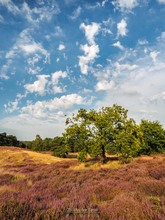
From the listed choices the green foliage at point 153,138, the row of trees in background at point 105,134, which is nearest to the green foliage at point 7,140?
the green foliage at point 153,138

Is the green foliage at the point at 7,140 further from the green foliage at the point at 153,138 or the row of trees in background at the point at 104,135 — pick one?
the row of trees in background at the point at 104,135

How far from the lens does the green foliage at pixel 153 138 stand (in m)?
40.3

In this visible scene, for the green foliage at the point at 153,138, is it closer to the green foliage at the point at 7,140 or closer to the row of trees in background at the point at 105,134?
the row of trees in background at the point at 105,134

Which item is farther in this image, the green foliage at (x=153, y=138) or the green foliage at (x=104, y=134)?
the green foliage at (x=153, y=138)

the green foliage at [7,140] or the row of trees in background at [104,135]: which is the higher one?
the green foliage at [7,140]

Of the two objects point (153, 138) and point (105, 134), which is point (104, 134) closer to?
point (105, 134)

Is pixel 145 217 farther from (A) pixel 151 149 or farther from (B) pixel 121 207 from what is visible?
(A) pixel 151 149

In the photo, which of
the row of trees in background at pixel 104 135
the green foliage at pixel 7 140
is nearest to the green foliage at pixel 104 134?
the row of trees in background at pixel 104 135

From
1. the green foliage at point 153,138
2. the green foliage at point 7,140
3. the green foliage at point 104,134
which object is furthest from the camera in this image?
the green foliage at point 7,140

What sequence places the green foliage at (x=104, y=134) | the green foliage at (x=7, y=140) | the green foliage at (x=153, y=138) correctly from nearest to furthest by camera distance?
the green foliage at (x=104, y=134)
the green foliage at (x=153, y=138)
the green foliage at (x=7, y=140)

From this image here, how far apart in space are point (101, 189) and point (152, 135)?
3568cm

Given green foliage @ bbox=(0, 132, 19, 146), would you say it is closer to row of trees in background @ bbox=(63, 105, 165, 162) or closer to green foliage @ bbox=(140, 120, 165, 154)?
green foliage @ bbox=(140, 120, 165, 154)

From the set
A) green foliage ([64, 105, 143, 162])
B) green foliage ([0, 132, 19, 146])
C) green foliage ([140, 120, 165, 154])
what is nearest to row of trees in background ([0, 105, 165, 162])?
green foliage ([64, 105, 143, 162])

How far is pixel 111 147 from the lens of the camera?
2300 centimetres
